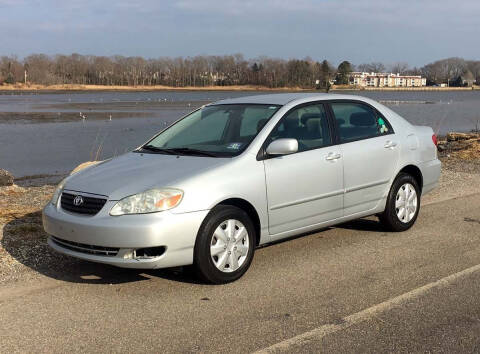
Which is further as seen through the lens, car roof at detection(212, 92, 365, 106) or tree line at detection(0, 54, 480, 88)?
tree line at detection(0, 54, 480, 88)

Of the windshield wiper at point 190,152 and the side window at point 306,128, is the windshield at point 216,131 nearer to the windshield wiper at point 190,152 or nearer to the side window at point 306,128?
the windshield wiper at point 190,152

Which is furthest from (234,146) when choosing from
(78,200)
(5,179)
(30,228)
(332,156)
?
(5,179)

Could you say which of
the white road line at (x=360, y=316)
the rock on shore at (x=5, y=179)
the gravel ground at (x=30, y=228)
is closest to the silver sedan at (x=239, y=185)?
the gravel ground at (x=30, y=228)

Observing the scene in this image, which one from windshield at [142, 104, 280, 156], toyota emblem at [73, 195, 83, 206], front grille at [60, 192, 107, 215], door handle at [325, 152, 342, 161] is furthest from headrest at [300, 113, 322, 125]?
toyota emblem at [73, 195, 83, 206]

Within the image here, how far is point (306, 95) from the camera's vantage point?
21.0ft

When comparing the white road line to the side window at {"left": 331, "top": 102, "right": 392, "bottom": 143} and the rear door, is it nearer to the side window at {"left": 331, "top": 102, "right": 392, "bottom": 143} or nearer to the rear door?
the rear door

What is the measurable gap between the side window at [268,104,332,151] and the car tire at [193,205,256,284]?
943mm

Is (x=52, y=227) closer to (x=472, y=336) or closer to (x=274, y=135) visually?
(x=274, y=135)

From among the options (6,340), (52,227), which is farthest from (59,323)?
(52,227)

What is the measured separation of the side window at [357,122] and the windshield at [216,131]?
0.83 m

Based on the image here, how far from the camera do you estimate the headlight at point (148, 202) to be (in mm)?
4754

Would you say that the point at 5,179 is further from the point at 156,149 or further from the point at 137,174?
the point at 137,174

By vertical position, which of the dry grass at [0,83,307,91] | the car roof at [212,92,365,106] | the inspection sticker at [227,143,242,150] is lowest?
the inspection sticker at [227,143,242,150]

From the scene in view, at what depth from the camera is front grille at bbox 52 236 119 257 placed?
15.8 ft
